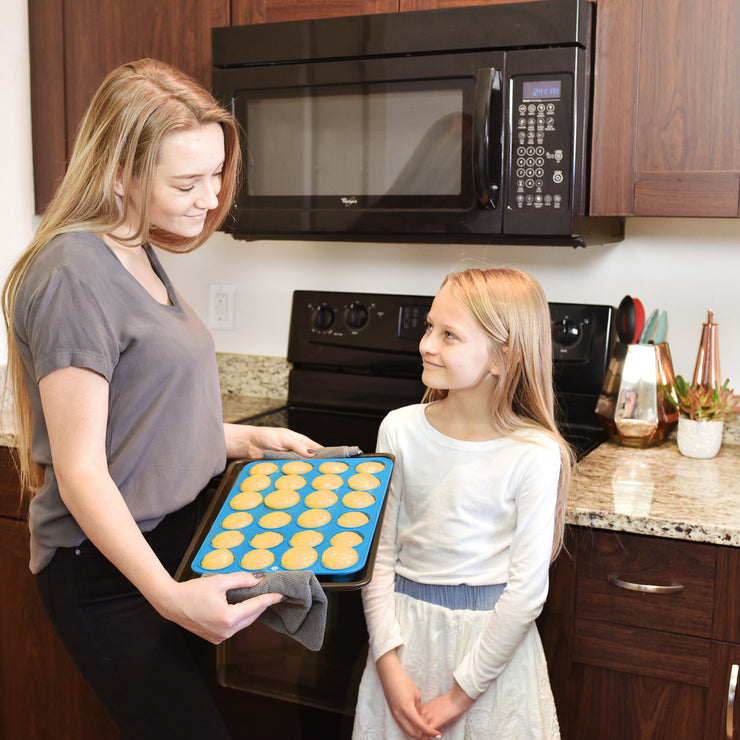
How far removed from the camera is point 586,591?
1425 mm

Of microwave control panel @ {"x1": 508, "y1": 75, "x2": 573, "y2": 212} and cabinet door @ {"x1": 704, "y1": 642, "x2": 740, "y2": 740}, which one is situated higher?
microwave control panel @ {"x1": 508, "y1": 75, "x2": 573, "y2": 212}

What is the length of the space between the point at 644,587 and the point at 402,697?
1.38ft

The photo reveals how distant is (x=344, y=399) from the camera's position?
6.84 ft

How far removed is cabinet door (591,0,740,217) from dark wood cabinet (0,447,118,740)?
1348 mm

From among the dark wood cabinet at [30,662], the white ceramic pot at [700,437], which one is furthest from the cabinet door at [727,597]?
the dark wood cabinet at [30,662]

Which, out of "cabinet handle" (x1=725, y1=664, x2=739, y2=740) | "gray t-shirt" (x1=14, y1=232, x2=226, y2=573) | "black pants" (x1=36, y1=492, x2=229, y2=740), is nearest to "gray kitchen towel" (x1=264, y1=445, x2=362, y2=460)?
"gray t-shirt" (x1=14, y1=232, x2=226, y2=573)

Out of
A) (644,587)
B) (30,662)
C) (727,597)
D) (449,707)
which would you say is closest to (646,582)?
(644,587)

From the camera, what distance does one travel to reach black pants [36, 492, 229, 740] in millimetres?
1198

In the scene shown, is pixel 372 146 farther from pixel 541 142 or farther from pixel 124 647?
pixel 124 647

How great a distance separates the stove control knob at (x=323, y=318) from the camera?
212 cm

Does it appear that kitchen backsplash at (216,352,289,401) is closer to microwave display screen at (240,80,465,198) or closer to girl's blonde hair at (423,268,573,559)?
microwave display screen at (240,80,465,198)

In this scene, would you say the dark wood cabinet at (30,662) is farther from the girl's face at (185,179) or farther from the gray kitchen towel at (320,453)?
the girl's face at (185,179)

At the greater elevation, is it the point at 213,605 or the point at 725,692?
the point at 213,605

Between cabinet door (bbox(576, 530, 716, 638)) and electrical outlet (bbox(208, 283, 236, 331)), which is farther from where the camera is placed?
electrical outlet (bbox(208, 283, 236, 331))
